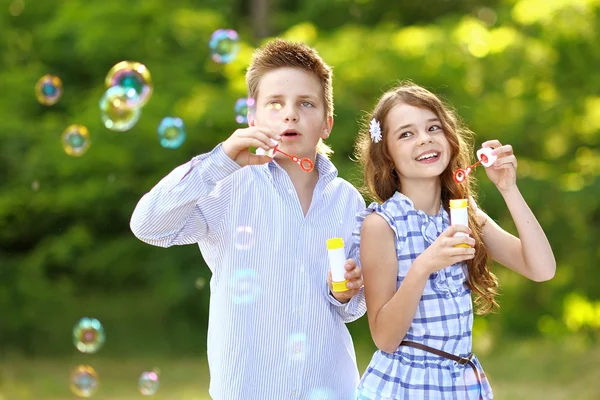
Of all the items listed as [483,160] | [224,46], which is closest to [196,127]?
[224,46]

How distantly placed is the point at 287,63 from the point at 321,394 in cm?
87

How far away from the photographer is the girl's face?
2270mm

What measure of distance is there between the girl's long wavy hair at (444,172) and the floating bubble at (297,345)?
412 millimetres

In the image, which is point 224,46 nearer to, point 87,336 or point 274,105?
point 87,336

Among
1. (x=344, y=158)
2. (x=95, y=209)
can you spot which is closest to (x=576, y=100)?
(x=344, y=158)

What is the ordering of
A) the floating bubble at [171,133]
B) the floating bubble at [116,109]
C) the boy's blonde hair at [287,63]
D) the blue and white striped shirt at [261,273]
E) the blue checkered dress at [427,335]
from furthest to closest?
the floating bubble at [116,109] < the floating bubble at [171,133] < the boy's blonde hair at [287,63] < the blue and white striped shirt at [261,273] < the blue checkered dress at [427,335]

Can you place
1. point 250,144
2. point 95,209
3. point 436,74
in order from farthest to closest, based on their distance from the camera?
point 95,209 < point 436,74 < point 250,144

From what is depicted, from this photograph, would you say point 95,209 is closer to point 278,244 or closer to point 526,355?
point 526,355

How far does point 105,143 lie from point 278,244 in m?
6.01

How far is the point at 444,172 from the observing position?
94.0 inches

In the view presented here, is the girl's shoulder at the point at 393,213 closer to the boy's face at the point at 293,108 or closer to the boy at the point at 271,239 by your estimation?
the boy at the point at 271,239

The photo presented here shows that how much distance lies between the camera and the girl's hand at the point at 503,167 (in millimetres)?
2258

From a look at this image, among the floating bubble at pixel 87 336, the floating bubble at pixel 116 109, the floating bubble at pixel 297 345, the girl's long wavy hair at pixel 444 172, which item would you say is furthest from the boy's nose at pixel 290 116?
the floating bubble at pixel 87 336

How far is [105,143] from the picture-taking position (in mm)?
8086
